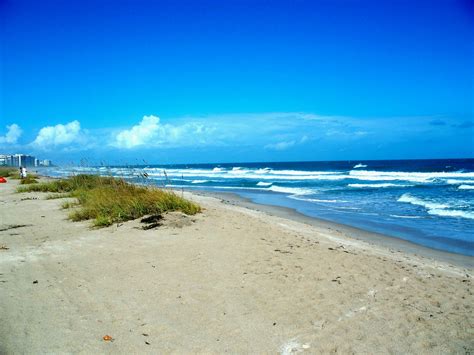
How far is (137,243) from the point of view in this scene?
7730 millimetres

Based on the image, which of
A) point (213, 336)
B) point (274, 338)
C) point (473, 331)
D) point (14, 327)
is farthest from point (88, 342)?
point (473, 331)

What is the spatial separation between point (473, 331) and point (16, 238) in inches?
335

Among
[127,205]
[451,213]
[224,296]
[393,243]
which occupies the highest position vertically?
[127,205]

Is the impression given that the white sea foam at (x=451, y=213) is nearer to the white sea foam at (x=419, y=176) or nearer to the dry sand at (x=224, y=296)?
the dry sand at (x=224, y=296)

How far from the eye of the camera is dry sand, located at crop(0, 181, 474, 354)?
383cm

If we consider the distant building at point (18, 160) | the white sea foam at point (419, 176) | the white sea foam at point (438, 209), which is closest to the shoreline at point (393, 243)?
the white sea foam at point (438, 209)

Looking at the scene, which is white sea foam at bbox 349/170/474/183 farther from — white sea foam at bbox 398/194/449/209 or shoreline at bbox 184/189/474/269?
shoreline at bbox 184/189/474/269

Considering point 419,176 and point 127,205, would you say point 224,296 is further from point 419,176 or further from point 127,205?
point 419,176

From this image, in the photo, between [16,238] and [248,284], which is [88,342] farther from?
[16,238]

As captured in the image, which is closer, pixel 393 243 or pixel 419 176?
pixel 393 243

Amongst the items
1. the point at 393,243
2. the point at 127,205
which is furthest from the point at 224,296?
the point at 127,205

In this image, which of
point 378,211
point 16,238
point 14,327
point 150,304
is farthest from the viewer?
point 378,211

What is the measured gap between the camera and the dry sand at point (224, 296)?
12.6 feet

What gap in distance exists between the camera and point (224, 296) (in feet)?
16.3
